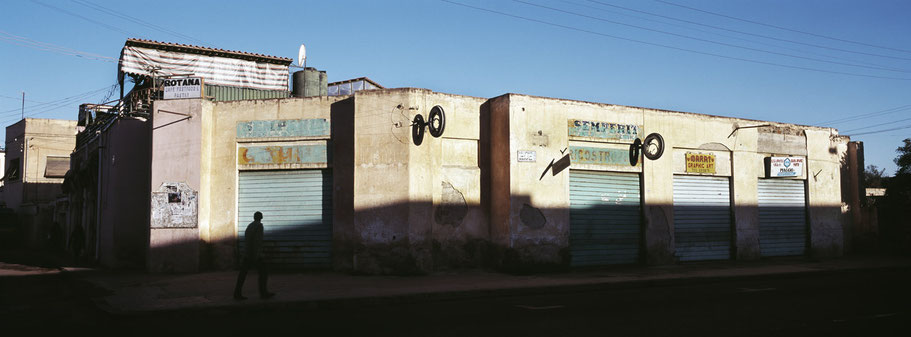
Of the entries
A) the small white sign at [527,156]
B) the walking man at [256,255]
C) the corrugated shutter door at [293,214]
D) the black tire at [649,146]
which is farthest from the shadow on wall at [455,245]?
the walking man at [256,255]

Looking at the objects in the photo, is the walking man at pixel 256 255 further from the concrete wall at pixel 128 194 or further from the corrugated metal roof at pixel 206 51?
the corrugated metal roof at pixel 206 51

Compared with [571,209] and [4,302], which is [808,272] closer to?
[571,209]

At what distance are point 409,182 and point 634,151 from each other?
7.18 metres

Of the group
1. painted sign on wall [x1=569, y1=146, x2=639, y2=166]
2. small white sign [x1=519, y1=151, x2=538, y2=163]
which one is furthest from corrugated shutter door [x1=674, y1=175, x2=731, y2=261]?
small white sign [x1=519, y1=151, x2=538, y2=163]

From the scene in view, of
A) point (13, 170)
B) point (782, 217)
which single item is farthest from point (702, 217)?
point (13, 170)

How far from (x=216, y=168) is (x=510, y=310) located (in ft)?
35.7

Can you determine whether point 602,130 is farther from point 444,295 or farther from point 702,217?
point 444,295

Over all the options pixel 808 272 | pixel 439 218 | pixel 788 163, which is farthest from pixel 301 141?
pixel 788 163

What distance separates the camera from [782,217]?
2222 centimetres

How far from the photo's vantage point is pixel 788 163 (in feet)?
72.4

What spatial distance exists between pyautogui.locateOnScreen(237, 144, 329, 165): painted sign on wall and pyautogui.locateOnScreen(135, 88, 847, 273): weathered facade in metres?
0.04

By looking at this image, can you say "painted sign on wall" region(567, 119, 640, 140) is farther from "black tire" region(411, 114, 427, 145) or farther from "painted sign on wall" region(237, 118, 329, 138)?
"painted sign on wall" region(237, 118, 329, 138)

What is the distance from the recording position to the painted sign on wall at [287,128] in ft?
56.3

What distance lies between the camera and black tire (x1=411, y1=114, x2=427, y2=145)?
1631 centimetres
